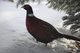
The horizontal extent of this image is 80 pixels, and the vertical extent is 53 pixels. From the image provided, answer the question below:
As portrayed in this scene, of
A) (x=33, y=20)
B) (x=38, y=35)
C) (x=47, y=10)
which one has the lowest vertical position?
(x=47, y=10)

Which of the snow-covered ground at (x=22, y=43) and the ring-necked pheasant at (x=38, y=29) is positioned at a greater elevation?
the ring-necked pheasant at (x=38, y=29)

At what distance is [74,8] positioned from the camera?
4.02 m

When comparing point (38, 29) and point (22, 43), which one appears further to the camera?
point (22, 43)

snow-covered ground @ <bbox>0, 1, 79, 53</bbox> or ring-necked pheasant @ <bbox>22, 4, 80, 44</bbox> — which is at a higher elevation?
ring-necked pheasant @ <bbox>22, 4, 80, 44</bbox>

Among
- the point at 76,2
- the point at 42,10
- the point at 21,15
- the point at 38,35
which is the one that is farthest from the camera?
the point at 42,10

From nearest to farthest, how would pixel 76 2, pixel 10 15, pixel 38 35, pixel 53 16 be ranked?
pixel 38 35, pixel 76 2, pixel 10 15, pixel 53 16

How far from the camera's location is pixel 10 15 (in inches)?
222

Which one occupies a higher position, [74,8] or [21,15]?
[74,8]

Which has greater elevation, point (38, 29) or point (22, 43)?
point (38, 29)

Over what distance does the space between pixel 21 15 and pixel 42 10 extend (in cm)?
127

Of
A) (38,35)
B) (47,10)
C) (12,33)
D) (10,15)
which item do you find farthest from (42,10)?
(38,35)

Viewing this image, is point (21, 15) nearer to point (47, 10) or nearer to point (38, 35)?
point (47, 10)

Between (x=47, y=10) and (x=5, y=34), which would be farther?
(x=47, y=10)

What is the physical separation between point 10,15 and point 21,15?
504 millimetres
